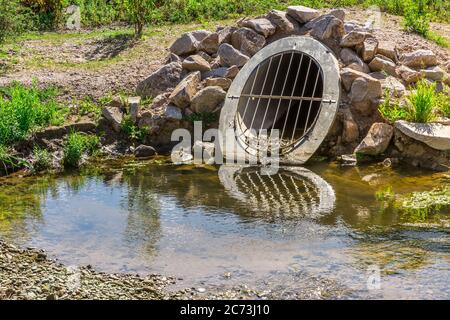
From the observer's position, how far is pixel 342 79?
10.0m

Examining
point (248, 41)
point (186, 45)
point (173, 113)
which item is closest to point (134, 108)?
point (173, 113)

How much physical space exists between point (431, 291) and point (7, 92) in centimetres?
745

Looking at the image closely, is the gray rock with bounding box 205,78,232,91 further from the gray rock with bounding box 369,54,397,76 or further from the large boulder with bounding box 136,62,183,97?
the gray rock with bounding box 369,54,397,76

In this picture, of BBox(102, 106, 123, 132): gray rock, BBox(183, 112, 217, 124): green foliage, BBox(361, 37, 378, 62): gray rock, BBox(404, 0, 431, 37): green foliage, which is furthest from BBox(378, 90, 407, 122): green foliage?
BBox(102, 106, 123, 132): gray rock

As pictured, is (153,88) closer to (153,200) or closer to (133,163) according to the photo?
(133,163)

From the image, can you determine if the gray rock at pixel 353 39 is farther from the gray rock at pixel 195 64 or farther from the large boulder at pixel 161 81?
the large boulder at pixel 161 81

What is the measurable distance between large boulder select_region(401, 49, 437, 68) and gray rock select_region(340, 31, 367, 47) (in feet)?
2.50

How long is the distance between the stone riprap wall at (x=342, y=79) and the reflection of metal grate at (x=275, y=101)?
0.34 m

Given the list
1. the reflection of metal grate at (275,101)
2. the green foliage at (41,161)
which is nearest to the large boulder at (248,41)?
the reflection of metal grate at (275,101)

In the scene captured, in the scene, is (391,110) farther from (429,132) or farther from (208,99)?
(208,99)

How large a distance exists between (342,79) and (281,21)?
168cm

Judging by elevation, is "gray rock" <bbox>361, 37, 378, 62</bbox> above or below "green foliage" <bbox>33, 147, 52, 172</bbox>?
above

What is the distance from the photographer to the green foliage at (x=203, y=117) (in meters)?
10.5

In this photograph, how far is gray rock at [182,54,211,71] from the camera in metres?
11.0
